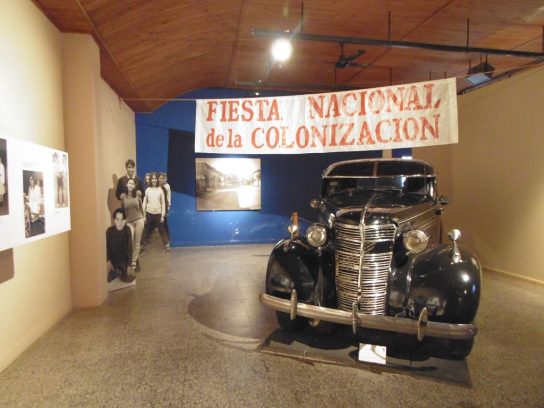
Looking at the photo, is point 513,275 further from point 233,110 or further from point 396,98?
point 233,110

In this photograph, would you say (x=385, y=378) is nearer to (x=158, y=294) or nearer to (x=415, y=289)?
(x=415, y=289)

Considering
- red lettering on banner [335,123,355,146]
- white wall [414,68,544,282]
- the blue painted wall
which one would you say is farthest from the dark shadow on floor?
the blue painted wall

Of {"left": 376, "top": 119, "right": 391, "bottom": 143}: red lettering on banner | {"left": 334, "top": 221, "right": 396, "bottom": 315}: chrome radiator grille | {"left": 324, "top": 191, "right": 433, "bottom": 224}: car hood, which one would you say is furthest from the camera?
{"left": 376, "top": 119, "right": 391, "bottom": 143}: red lettering on banner

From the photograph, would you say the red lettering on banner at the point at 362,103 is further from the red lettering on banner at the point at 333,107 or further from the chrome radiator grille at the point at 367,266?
the chrome radiator grille at the point at 367,266

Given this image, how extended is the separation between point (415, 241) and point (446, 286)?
1.49 feet

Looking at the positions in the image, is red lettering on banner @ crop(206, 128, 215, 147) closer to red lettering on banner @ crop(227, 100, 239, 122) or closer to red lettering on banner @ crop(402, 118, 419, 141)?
red lettering on banner @ crop(227, 100, 239, 122)

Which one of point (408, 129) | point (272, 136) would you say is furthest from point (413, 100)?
point (272, 136)

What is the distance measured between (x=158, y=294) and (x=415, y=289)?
3595 mm

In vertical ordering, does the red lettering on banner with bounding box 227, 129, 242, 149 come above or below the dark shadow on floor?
above

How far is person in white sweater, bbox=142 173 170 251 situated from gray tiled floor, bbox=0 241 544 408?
2.88m

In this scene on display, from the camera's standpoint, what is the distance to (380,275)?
307 cm

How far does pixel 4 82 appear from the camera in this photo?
301 centimetres

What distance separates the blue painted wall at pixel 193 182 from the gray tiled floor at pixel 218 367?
14.0 ft

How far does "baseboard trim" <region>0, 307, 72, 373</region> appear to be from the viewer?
9.64 feet
